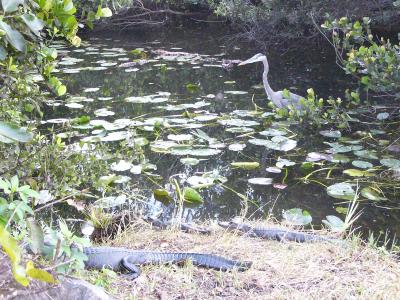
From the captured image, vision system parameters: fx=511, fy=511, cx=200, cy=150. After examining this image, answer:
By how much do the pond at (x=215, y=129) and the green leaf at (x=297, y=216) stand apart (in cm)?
13

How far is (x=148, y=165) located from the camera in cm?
394

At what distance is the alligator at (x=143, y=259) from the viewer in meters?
2.26

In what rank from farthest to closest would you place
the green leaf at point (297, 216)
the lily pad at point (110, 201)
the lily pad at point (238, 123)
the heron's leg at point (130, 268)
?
the lily pad at point (238, 123)
the lily pad at point (110, 201)
the green leaf at point (297, 216)
the heron's leg at point (130, 268)

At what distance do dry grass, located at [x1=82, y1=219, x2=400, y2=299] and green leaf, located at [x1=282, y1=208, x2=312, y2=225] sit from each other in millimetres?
457

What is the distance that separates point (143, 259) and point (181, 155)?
200 centimetres

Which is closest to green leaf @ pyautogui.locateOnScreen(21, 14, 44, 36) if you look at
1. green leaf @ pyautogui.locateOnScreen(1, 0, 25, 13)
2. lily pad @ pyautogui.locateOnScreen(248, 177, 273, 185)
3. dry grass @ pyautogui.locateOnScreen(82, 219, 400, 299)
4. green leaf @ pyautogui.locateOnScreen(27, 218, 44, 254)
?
green leaf @ pyautogui.locateOnScreen(1, 0, 25, 13)

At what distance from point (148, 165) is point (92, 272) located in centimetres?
183

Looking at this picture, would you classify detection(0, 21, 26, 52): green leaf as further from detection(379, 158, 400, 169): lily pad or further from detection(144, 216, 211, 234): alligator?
detection(379, 158, 400, 169): lily pad

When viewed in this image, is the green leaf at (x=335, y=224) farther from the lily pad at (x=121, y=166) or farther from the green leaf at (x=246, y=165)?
the lily pad at (x=121, y=166)

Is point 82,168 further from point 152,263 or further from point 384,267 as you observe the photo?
point 384,267

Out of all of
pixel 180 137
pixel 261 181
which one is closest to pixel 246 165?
pixel 261 181

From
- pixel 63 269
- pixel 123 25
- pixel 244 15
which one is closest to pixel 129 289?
pixel 63 269

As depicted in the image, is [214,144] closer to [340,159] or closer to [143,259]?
[340,159]

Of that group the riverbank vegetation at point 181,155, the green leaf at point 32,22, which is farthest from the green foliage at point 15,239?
the green leaf at point 32,22
